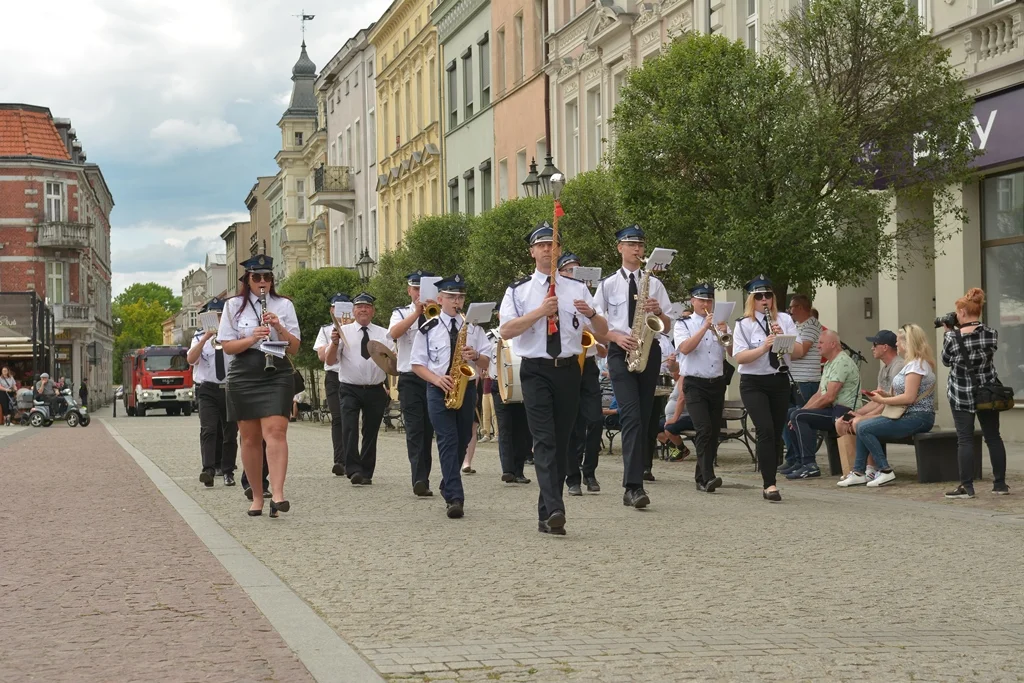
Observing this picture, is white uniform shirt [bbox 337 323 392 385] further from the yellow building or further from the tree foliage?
the tree foliage

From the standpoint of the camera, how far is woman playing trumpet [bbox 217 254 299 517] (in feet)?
36.4

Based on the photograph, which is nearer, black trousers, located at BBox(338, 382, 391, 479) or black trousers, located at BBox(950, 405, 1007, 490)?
black trousers, located at BBox(950, 405, 1007, 490)

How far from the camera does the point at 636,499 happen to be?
11.6 m

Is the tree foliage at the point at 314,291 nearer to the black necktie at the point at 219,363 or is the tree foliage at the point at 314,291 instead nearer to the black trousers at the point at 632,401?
the black necktie at the point at 219,363

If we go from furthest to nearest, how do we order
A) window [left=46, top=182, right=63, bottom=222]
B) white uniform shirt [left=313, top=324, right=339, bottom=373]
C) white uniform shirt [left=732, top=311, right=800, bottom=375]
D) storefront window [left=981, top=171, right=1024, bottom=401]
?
window [left=46, top=182, right=63, bottom=222] → storefront window [left=981, top=171, right=1024, bottom=401] → white uniform shirt [left=313, top=324, right=339, bottom=373] → white uniform shirt [left=732, top=311, right=800, bottom=375]

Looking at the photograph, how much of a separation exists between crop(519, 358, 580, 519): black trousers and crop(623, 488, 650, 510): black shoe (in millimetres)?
1468

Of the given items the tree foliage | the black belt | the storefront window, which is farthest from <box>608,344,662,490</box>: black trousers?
the tree foliage

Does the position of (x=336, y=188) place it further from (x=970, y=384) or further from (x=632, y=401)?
(x=632, y=401)

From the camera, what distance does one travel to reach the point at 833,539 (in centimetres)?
975

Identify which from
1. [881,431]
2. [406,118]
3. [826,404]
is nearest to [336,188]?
[406,118]

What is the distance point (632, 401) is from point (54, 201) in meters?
79.6

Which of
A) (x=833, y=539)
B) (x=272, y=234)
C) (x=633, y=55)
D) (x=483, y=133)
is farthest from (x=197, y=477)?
(x=272, y=234)

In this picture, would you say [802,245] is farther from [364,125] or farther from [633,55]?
[364,125]

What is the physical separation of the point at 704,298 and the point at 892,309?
9.34m
